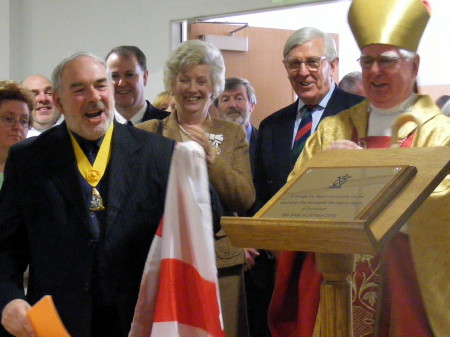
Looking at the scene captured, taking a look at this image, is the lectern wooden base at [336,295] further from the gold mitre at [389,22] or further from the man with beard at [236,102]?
the man with beard at [236,102]

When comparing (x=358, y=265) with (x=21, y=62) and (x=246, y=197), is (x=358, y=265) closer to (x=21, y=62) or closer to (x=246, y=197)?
(x=246, y=197)

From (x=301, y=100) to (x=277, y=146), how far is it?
9.4 inches

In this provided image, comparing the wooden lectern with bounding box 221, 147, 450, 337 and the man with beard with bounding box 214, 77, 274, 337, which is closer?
the wooden lectern with bounding box 221, 147, 450, 337

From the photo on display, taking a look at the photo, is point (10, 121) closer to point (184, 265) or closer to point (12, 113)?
point (12, 113)

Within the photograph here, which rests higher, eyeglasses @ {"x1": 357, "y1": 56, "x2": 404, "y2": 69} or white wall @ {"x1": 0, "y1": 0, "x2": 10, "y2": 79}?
white wall @ {"x1": 0, "y1": 0, "x2": 10, "y2": 79}

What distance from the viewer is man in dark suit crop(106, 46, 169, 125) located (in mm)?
3959

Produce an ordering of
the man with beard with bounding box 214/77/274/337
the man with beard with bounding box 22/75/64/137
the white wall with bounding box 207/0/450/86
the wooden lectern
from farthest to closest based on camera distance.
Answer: the white wall with bounding box 207/0/450/86
the man with beard with bounding box 22/75/64/137
the man with beard with bounding box 214/77/274/337
the wooden lectern

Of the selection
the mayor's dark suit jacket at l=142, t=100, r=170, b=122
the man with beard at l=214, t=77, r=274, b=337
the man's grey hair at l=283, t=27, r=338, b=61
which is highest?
the man's grey hair at l=283, t=27, r=338, b=61

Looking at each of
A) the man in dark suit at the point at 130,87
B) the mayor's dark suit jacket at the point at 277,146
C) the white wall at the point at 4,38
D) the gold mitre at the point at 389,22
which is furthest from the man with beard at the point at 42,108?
the white wall at the point at 4,38

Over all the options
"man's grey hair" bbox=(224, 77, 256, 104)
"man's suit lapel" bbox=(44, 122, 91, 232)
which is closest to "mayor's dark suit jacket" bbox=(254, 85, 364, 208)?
"man's suit lapel" bbox=(44, 122, 91, 232)

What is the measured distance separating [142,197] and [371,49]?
96 centimetres

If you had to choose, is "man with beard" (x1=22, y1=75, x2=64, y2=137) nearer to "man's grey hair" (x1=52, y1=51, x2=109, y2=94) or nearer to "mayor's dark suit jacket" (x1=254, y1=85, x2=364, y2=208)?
"mayor's dark suit jacket" (x1=254, y1=85, x2=364, y2=208)

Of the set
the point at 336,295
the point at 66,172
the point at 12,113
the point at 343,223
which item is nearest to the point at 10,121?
the point at 12,113

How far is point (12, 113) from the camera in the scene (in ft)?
11.9
